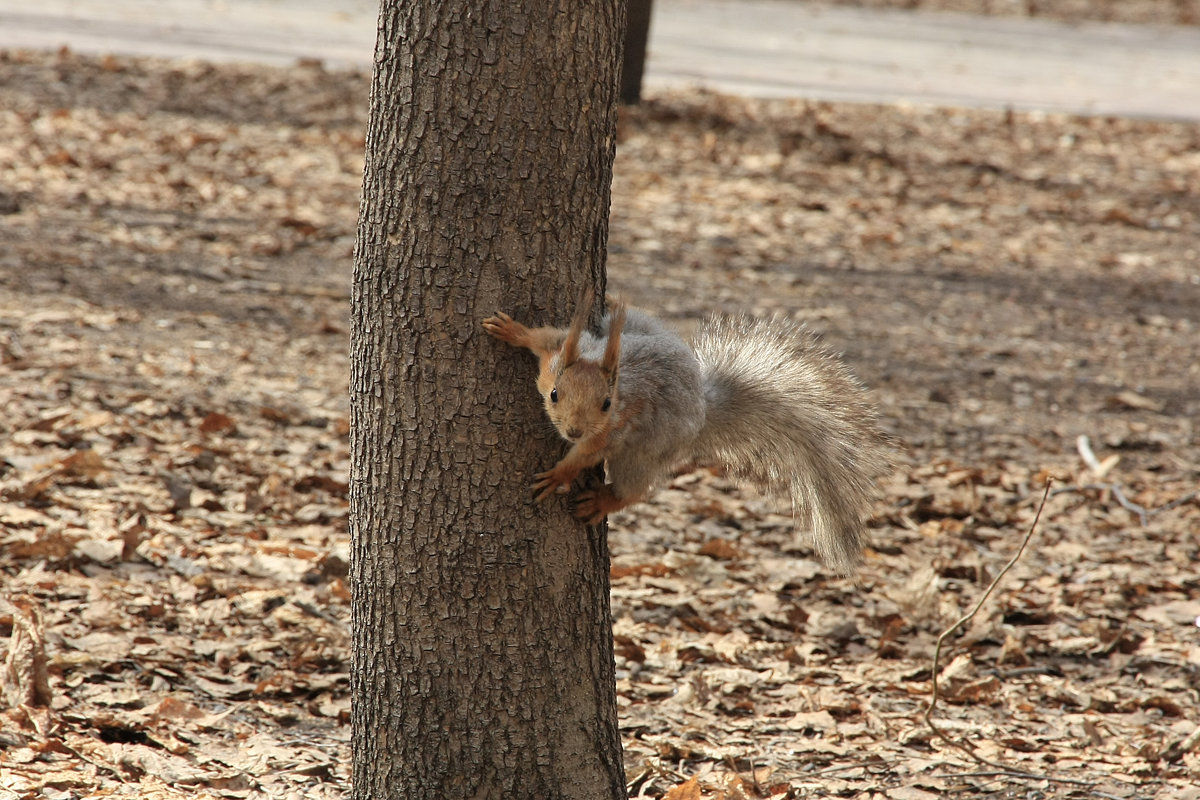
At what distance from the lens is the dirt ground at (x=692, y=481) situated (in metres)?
3.13

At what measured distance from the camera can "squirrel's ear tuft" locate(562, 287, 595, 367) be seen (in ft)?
7.53

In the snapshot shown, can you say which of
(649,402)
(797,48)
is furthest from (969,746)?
(797,48)

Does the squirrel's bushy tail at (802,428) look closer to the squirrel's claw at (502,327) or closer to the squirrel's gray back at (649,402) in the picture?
the squirrel's gray back at (649,402)

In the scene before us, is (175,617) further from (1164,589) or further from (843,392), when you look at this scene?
(1164,589)

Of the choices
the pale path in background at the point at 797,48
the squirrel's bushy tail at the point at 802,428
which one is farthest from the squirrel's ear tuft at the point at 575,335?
the pale path in background at the point at 797,48

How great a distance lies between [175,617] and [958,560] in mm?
2634

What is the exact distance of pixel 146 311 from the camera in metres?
5.64

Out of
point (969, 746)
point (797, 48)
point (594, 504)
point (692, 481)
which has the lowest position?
point (969, 746)

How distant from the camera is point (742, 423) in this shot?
3035 mm

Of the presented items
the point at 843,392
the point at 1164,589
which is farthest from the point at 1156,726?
the point at 843,392

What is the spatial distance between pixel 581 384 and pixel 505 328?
0.18 meters

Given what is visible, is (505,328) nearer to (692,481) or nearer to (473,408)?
(473,408)

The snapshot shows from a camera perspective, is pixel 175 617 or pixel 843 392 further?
pixel 175 617

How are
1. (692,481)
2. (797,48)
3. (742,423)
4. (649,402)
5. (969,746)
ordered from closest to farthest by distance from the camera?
(649,402) < (742,423) < (969,746) < (692,481) < (797,48)
